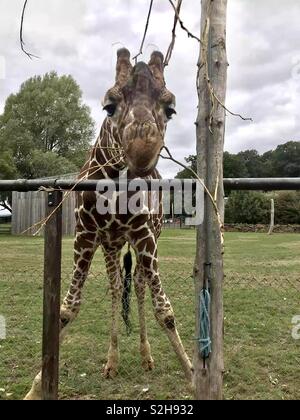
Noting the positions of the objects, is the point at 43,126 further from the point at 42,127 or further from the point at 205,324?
the point at 205,324

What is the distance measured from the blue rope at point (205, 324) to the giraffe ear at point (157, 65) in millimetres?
1350

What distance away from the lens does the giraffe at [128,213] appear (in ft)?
7.32

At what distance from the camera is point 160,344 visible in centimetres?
455

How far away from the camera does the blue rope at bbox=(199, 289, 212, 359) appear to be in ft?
6.33

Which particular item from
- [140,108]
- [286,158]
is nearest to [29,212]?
[140,108]

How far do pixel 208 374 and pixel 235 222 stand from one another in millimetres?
22383

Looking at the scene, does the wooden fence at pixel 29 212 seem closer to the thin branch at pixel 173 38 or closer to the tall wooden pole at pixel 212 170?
the thin branch at pixel 173 38

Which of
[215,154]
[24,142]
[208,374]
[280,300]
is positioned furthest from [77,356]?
[24,142]

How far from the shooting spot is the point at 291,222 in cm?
1981

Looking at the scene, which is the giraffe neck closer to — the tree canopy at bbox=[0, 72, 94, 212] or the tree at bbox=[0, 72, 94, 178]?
the tree canopy at bbox=[0, 72, 94, 212]

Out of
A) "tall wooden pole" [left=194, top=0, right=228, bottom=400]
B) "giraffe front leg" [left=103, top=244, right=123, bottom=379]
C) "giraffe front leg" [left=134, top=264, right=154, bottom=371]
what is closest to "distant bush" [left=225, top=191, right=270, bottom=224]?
"giraffe front leg" [left=134, top=264, right=154, bottom=371]

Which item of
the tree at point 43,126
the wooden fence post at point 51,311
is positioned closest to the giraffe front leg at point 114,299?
the wooden fence post at point 51,311

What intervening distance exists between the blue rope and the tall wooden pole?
0.08ft
